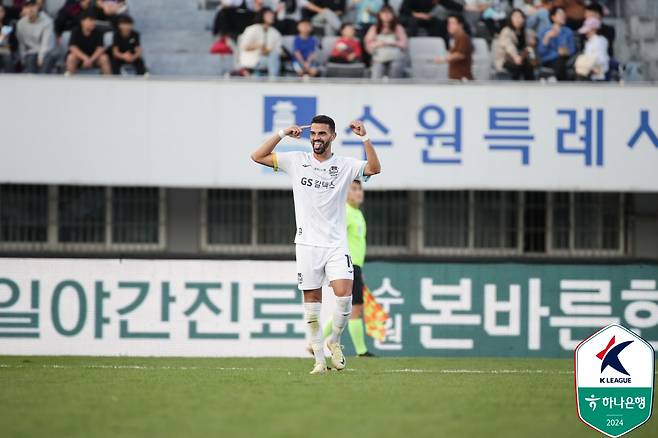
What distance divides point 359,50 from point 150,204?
412 cm

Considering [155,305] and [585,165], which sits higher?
[585,165]

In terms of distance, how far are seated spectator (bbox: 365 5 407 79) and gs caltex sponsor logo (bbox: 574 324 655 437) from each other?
491 inches

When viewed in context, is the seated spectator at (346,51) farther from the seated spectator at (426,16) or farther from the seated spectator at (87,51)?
the seated spectator at (87,51)

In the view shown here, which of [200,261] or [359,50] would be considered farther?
[359,50]

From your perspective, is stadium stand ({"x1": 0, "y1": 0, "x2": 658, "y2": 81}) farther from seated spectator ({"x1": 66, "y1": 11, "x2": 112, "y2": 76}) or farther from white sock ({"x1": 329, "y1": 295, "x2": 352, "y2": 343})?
white sock ({"x1": 329, "y1": 295, "x2": 352, "y2": 343})

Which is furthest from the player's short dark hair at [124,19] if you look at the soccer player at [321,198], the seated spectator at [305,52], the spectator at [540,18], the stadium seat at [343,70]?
the soccer player at [321,198]

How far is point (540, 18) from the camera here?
21922mm

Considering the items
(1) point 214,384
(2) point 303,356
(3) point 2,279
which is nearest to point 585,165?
(2) point 303,356

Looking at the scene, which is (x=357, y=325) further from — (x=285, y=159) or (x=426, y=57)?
(x=285, y=159)

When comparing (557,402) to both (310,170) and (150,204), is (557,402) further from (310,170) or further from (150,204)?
(150,204)

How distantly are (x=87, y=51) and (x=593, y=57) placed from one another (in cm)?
784

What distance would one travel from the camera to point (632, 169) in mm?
20219

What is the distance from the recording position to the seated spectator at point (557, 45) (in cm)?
2130

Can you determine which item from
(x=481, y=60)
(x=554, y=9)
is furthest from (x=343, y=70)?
(x=554, y=9)
